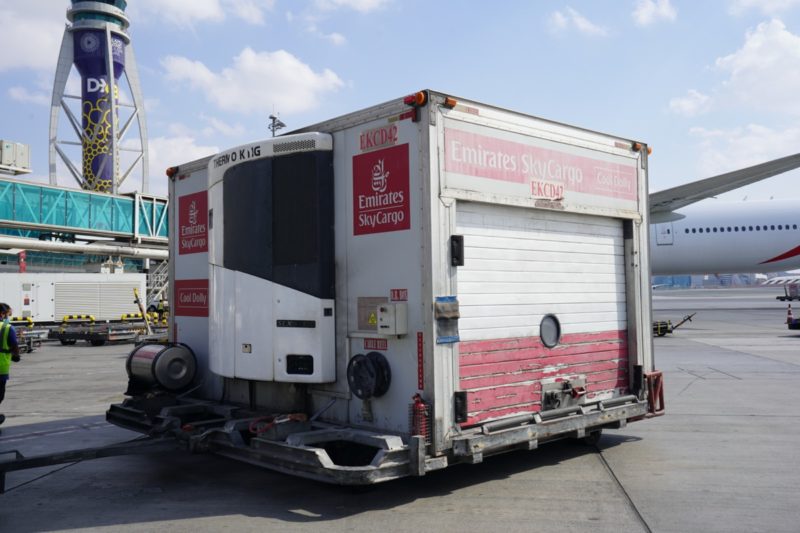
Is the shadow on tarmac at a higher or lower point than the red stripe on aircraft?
lower

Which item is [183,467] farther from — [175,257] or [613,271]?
[613,271]

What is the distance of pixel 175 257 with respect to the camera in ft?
28.8

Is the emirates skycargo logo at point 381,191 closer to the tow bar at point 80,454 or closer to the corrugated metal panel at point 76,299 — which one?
the tow bar at point 80,454

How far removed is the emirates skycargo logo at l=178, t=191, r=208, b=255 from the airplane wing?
22.2 meters

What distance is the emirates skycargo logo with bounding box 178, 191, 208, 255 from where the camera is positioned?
816cm

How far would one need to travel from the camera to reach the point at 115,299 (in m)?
26.9

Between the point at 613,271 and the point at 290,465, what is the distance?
4.31 m

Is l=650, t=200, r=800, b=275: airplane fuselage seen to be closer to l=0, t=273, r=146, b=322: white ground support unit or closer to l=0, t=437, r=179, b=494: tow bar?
l=0, t=273, r=146, b=322: white ground support unit

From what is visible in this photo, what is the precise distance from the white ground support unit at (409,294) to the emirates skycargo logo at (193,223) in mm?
1355

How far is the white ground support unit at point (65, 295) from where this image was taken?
25438mm

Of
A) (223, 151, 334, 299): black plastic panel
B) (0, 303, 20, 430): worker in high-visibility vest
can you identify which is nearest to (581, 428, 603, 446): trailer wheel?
(223, 151, 334, 299): black plastic panel

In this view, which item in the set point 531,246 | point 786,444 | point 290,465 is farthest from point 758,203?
point 290,465

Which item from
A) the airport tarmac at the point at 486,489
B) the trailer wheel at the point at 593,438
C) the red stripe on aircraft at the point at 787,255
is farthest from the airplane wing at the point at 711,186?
the trailer wheel at the point at 593,438

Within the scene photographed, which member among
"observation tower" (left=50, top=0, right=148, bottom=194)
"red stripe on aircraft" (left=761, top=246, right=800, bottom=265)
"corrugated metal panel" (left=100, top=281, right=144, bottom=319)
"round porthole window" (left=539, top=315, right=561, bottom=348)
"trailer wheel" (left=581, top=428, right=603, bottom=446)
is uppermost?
"observation tower" (left=50, top=0, right=148, bottom=194)
